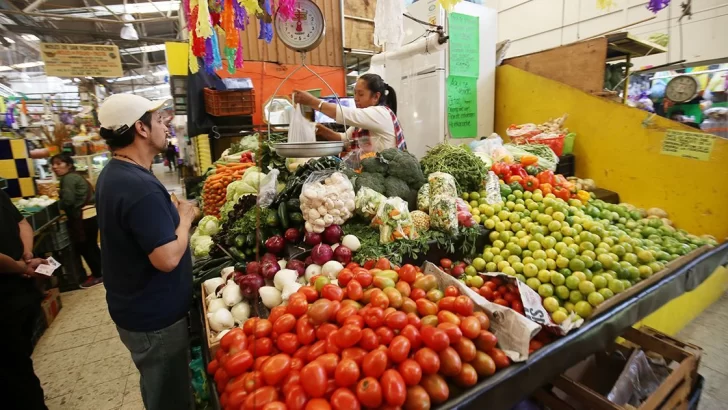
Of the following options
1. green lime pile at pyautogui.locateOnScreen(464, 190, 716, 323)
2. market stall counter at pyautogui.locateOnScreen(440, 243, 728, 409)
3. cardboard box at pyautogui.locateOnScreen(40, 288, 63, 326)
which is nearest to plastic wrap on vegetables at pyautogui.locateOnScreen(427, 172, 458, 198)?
green lime pile at pyautogui.locateOnScreen(464, 190, 716, 323)

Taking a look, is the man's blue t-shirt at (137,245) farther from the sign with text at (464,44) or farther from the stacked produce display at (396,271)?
the sign with text at (464,44)

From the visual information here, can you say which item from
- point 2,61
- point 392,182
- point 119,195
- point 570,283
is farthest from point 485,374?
point 2,61

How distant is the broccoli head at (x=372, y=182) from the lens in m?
2.33

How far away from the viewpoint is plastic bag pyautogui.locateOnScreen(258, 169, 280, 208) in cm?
236

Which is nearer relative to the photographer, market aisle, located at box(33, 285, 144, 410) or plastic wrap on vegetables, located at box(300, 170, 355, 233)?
plastic wrap on vegetables, located at box(300, 170, 355, 233)

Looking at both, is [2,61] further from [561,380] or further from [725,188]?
[725,188]

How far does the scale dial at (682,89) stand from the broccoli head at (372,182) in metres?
9.01

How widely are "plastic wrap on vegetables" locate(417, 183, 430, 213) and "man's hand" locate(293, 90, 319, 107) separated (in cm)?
122

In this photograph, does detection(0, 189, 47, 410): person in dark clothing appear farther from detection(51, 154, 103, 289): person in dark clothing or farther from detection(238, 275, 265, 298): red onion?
detection(51, 154, 103, 289): person in dark clothing

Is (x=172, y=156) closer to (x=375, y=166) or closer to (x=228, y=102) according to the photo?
(x=228, y=102)

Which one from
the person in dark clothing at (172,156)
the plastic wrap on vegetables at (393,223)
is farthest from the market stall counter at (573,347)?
the person in dark clothing at (172,156)

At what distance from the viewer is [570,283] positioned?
5.90 ft

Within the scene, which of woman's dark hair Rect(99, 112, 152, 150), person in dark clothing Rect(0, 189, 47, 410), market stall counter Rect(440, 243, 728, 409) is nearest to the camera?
market stall counter Rect(440, 243, 728, 409)

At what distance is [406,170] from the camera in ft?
8.25
